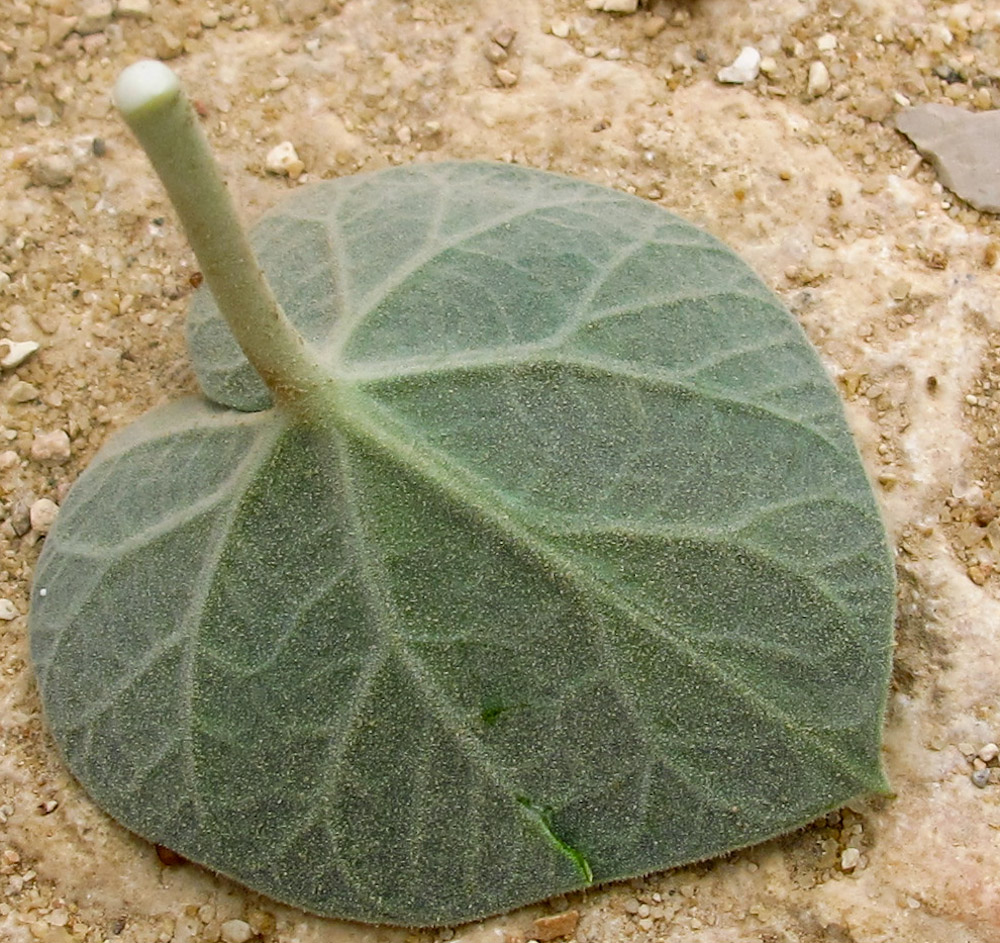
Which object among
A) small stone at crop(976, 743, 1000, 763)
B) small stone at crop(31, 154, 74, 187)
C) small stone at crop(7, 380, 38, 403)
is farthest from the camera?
small stone at crop(31, 154, 74, 187)

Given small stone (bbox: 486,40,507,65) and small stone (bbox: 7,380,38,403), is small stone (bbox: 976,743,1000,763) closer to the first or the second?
small stone (bbox: 486,40,507,65)

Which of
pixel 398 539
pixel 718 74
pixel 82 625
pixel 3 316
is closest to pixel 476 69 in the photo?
pixel 718 74

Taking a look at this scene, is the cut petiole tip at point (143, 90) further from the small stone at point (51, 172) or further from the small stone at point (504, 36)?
the small stone at point (504, 36)

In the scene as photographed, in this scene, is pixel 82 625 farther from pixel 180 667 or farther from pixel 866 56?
pixel 866 56

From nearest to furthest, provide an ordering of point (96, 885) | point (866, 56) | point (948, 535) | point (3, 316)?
point (96, 885)
point (948, 535)
point (3, 316)
point (866, 56)

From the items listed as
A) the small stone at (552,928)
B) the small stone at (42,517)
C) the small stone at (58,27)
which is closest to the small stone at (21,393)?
the small stone at (42,517)

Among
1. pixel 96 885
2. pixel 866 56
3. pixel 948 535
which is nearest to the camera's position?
pixel 96 885

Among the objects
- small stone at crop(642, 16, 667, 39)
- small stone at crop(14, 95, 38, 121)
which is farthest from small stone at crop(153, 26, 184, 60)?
small stone at crop(642, 16, 667, 39)
